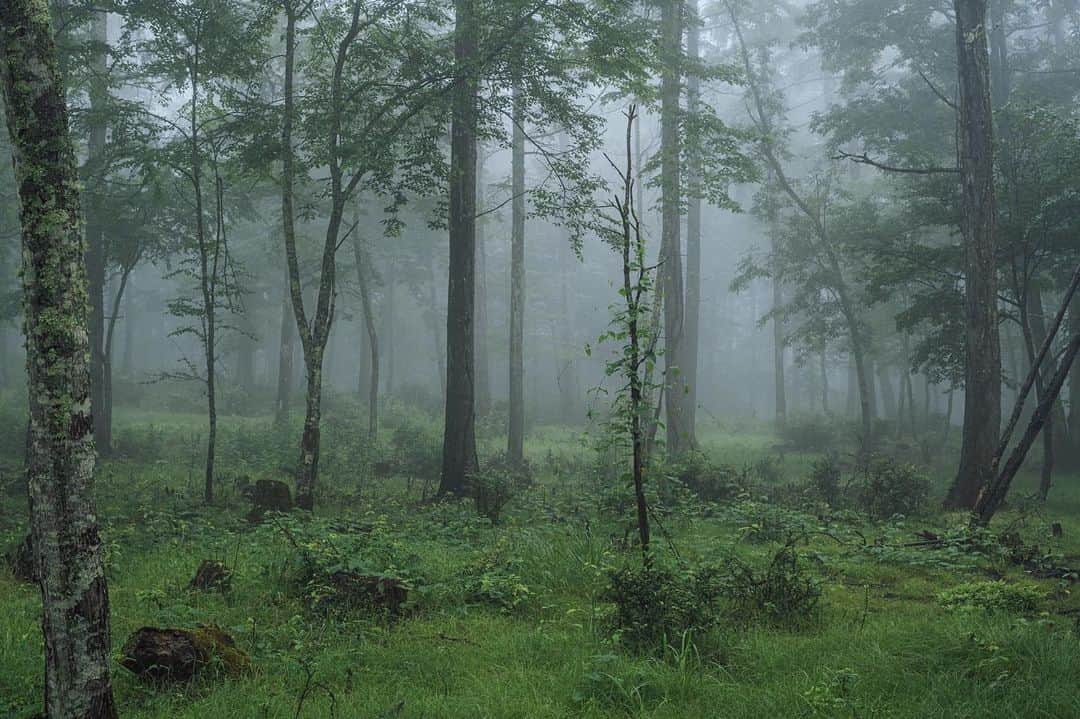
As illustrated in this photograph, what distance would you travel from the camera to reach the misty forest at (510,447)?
164 inches

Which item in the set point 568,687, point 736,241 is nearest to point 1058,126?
point 568,687

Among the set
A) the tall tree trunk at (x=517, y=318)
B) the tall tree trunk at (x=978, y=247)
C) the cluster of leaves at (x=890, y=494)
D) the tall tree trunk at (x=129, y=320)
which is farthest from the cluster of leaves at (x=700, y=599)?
the tall tree trunk at (x=129, y=320)

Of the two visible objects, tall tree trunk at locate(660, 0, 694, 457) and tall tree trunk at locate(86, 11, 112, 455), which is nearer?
tall tree trunk at locate(86, 11, 112, 455)

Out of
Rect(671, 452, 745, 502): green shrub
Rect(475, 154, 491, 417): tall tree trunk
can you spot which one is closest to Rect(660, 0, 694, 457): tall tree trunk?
Rect(671, 452, 745, 502): green shrub

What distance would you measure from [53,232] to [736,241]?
6329cm

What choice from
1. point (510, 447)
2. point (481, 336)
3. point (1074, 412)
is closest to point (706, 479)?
point (510, 447)

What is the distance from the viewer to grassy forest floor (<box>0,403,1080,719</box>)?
426 cm

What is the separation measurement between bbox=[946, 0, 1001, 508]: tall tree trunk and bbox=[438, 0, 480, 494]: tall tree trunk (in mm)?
8256

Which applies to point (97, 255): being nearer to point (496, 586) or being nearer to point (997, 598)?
point (496, 586)

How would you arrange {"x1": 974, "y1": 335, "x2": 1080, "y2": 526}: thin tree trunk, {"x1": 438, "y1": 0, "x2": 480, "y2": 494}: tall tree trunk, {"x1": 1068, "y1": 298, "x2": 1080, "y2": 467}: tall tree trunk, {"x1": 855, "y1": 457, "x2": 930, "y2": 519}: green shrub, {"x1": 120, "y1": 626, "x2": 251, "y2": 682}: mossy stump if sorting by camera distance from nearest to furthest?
{"x1": 120, "y1": 626, "x2": 251, "y2": 682}: mossy stump
{"x1": 974, "y1": 335, "x2": 1080, "y2": 526}: thin tree trunk
{"x1": 855, "y1": 457, "x2": 930, "y2": 519}: green shrub
{"x1": 438, "y1": 0, "x2": 480, "y2": 494}: tall tree trunk
{"x1": 1068, "y1": 298, "x2": 1080, "y2": 467}: tall tree trunk

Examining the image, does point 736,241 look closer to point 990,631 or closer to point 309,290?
point 309,290

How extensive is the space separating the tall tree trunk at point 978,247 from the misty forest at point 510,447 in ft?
0.20

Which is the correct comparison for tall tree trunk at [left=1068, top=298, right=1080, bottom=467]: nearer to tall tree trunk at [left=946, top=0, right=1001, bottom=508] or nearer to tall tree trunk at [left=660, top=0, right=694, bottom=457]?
tall tree trunk at [left=946, top=0, right=1001, bottom=508]

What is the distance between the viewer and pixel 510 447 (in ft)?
64.8
